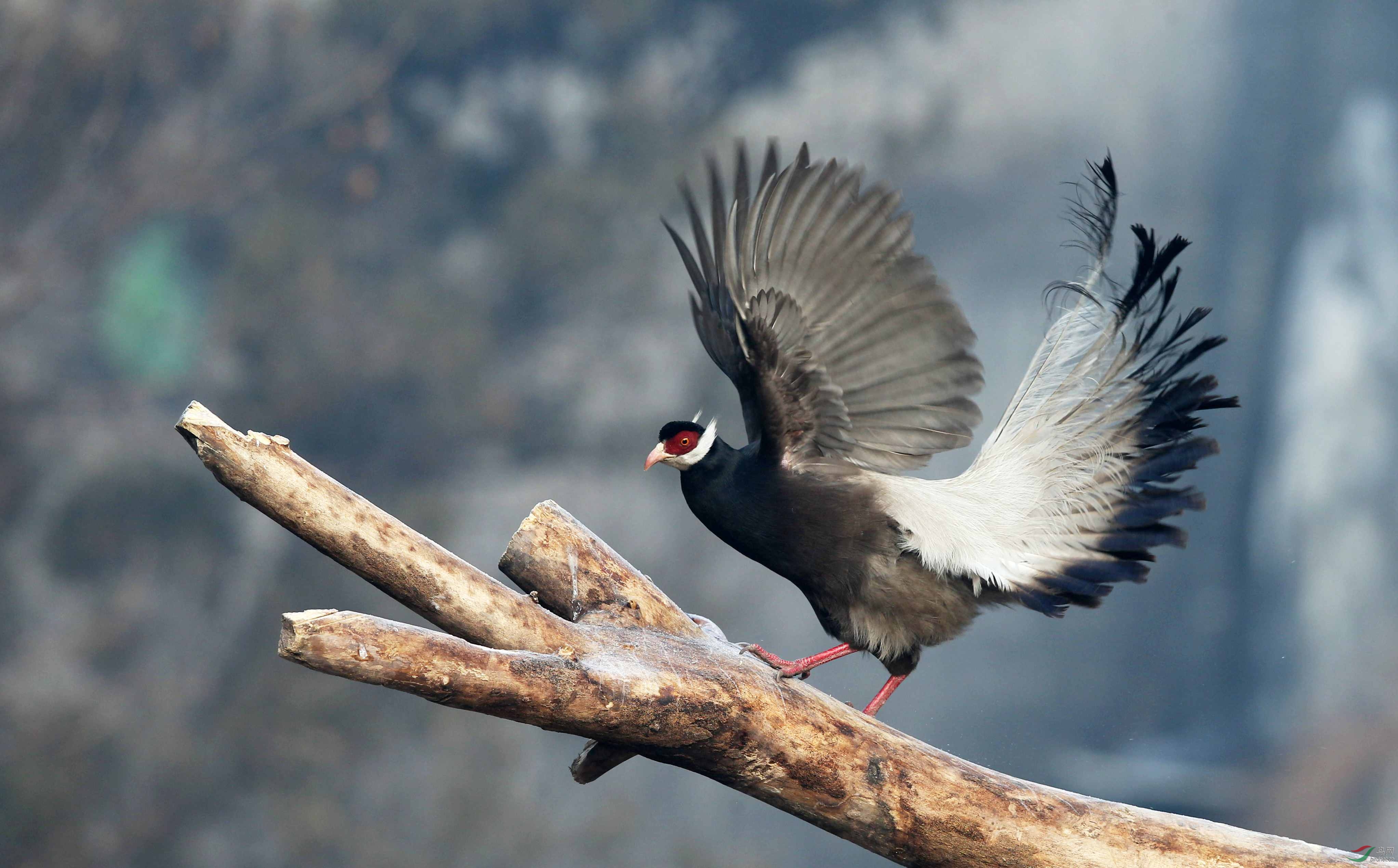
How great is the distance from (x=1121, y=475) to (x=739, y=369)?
3.81 ft

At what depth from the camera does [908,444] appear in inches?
128

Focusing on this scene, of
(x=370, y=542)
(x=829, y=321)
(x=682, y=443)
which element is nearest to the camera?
(x=370, y=542)

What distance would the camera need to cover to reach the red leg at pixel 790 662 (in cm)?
292

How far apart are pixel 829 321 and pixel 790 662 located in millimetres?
940

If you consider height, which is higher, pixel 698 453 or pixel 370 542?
pixel 698 453

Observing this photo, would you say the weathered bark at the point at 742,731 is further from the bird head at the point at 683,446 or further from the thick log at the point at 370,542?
the bird head at the point at 683,446

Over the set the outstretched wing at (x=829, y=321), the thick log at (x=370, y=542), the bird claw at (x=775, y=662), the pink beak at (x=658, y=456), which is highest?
the outstretched wing at (x=829, y=321)

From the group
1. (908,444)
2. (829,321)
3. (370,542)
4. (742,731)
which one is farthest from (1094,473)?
(370,542)

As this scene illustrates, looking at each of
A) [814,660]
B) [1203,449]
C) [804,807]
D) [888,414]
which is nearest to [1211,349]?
[1203,449]

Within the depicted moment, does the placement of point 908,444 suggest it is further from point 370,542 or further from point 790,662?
point 370,542

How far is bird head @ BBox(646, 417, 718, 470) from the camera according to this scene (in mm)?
3197

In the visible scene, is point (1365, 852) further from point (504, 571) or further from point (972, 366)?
point (504, 571)

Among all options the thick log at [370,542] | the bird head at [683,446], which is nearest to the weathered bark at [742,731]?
the thick log at [370,542]

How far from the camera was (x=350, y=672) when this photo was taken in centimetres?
212
